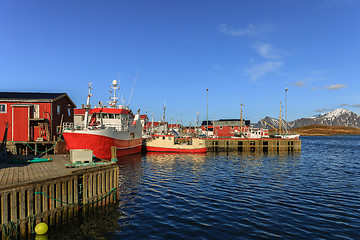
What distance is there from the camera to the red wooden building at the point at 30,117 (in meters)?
32.5

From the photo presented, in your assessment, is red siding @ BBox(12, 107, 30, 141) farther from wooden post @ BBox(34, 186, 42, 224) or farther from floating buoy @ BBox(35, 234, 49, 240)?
floating buoy @ BBox(35, 234, 49, 240)

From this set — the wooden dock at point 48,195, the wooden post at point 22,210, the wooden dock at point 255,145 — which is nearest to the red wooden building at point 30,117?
the wooden dock at point 48,195

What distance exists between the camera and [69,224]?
1176 cm

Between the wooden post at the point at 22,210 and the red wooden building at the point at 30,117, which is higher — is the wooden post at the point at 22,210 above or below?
below

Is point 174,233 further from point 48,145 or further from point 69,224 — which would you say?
point 48,145

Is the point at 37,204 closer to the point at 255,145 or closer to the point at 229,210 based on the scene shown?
the point at 229,210

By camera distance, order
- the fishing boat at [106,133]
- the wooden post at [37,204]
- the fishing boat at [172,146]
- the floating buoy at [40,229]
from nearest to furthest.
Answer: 1. the floating buoy at [40,229]
2. the wooden post at [37,204]
3. the fishing boat at [106,133]
4. the fishing boat at [172,146]

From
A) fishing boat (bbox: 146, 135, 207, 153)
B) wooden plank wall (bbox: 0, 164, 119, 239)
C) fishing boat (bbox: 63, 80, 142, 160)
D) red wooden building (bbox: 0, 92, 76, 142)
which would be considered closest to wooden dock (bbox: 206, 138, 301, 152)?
fishing boat (bbox: 146, 135, 207, 153)

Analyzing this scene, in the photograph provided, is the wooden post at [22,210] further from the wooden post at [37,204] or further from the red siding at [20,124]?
the red siding at [20,124]

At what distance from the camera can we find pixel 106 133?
33.1 m

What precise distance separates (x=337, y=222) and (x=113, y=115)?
3351cm

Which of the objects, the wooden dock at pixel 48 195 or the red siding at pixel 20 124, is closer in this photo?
the wooden dock at pixel 48 195

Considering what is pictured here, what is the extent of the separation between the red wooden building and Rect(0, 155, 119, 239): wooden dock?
2082 cm

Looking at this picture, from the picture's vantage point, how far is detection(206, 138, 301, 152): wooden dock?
58.6 meters
